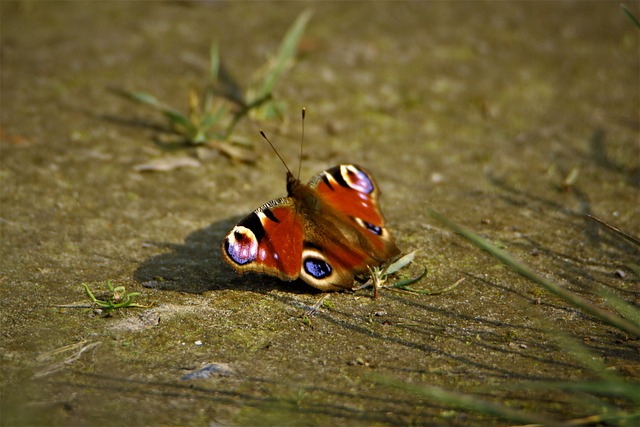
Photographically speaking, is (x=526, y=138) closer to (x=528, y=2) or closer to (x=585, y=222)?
(x=585, y=222)

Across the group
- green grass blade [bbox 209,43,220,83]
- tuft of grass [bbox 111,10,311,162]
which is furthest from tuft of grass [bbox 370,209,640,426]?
green grass blade [bbox 209,43,220,83]

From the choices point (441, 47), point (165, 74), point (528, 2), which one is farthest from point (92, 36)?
point (528, 2)

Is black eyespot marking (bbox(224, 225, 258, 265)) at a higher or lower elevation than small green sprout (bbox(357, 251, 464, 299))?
higher

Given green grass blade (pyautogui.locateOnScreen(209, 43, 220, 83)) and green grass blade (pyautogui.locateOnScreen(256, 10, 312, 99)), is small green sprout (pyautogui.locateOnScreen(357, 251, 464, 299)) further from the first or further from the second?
green grass blade (pyautogui.locateOnScreen(209, 43, 220, 83))

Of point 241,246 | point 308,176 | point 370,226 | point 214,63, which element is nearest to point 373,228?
point 370,226

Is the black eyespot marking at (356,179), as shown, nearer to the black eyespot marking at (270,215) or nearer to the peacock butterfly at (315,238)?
the peacock butterfly at (315,238)

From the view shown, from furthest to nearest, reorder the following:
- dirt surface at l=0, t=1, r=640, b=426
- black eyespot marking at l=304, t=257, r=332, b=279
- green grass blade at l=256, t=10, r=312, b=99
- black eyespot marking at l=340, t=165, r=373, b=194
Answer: green grass blade at l=256, t=10, r=312, b=99
black eyespot marking at l=340, t=165, r=373, b=194
black eyespot marking at l=304, t=257, r=332, b=279
dirt surface at l=0, t=1, r=640, b=426

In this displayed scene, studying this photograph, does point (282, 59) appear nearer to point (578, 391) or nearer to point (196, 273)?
point (196, 273)

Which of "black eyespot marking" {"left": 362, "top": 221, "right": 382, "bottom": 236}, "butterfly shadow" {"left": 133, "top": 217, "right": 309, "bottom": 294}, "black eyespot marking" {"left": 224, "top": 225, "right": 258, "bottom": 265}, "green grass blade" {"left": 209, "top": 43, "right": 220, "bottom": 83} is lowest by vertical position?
"butterfly shadow" {"left": 133, "top": 217, "right": 309, "bottom": 294}
